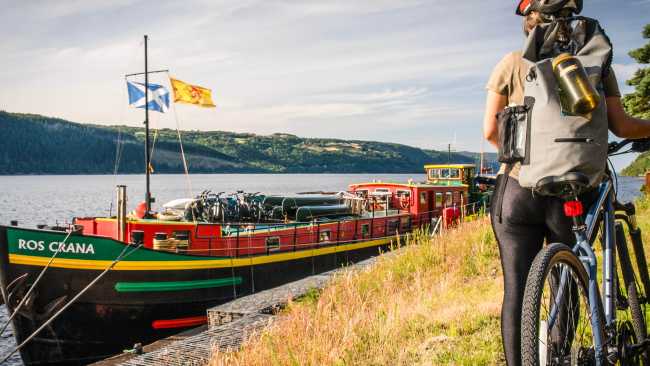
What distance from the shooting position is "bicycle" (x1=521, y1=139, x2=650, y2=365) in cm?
251

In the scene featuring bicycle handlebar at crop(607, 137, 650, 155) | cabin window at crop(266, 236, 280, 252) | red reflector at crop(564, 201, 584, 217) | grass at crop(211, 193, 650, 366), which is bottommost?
cabin window at crop(266, 236, 280, 252)

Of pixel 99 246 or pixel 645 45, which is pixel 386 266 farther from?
pixel 645 45

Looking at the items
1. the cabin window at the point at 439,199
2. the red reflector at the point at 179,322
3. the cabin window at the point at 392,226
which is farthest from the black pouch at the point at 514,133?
the cabin window at the point at 439,199

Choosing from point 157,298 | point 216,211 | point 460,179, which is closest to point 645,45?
point 460,179

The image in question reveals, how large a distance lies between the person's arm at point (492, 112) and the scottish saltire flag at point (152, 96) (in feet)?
66.7

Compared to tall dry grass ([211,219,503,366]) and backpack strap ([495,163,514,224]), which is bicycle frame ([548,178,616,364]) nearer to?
backpack strap ([495,163,514,224])

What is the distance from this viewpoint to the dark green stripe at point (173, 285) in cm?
1357

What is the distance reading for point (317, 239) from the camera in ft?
64.3

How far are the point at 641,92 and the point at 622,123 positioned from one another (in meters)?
23.4

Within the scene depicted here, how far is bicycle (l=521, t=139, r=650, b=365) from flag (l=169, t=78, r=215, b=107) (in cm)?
2148

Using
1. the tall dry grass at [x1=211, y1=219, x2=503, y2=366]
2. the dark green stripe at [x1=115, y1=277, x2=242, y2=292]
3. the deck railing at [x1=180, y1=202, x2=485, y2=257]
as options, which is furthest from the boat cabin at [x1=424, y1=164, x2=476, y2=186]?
the tall dry grass at [x1=211, y1=219, x2=503, y2=366]

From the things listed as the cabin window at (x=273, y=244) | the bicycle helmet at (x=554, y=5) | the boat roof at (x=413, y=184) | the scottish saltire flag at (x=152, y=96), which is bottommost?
the cabin window at (x=273, y=244)

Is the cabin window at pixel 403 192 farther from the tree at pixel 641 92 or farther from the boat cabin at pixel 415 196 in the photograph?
the tree at pixel 641 92

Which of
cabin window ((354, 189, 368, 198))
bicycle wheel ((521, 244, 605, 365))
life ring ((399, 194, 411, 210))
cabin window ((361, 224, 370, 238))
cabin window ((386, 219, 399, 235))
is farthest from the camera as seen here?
life ring ((399, 194, 411, 210))
